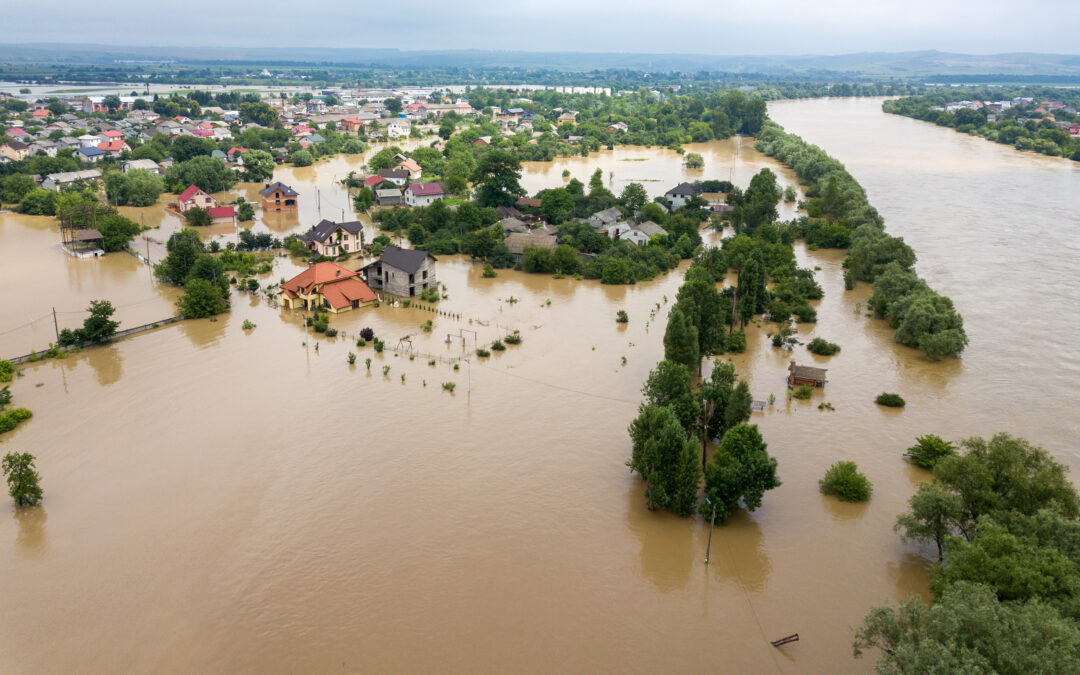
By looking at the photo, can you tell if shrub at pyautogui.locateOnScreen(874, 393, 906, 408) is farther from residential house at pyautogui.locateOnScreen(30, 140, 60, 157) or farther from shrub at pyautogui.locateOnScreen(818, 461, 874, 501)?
residential house at pyautogui.locateOnScreen(30, 140, 60, 157)

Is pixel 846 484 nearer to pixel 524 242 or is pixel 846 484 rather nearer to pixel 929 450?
pixel 929 450

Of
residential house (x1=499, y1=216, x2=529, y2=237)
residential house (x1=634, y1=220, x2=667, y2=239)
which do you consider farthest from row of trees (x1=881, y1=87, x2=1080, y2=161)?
residential house (x1=499, y1=216, x2=529, y2=237)

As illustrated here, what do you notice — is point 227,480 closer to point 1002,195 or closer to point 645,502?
point 645,502

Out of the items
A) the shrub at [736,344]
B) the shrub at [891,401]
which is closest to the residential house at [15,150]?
the shrub at [736,344]

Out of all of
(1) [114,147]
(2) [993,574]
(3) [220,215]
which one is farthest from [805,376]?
(1) [114,147]

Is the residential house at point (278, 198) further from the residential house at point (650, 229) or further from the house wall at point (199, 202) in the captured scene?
the residential house at point (650, 229)

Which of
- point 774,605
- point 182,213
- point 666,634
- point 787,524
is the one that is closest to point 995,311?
point 787,524
